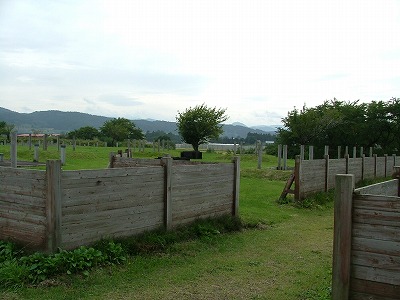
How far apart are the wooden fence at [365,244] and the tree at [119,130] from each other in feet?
325

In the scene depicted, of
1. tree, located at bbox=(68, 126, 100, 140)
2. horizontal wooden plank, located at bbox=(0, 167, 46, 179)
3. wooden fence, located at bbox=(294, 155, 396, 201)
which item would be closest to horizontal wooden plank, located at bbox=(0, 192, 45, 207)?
horizontal wooden plank, located at bbox=(0, 167, 46, 179)

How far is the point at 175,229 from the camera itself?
331 inches

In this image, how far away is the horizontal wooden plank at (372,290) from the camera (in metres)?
3.99

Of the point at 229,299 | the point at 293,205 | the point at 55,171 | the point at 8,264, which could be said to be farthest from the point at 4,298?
the point at 293,205

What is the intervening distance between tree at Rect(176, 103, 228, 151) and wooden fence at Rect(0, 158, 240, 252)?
38.1 metres

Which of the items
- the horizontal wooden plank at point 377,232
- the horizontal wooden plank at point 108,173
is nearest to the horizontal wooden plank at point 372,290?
the horizontal wooden plank at point 377,232

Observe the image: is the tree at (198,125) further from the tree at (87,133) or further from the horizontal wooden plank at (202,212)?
the tree at (87,133)

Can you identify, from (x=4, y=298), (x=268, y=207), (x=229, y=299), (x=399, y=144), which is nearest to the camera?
(x=4, y=298)

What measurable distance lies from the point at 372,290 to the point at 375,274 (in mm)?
163

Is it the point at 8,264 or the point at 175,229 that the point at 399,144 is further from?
the point at 8,264

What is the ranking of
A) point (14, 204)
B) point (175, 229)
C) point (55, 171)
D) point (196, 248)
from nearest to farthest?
1. point (55, 171)
2. point (14, 204)
3. point (196, 248)
4. point (175, 229)

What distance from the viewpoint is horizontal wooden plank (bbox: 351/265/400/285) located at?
398 cm

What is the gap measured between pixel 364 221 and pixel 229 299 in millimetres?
2181

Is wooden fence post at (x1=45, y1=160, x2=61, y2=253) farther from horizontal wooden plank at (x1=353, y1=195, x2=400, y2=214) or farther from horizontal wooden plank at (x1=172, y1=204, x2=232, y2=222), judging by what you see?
horizontal wooden plank at (x1=353, y1=195, x2=400, y2=214)
